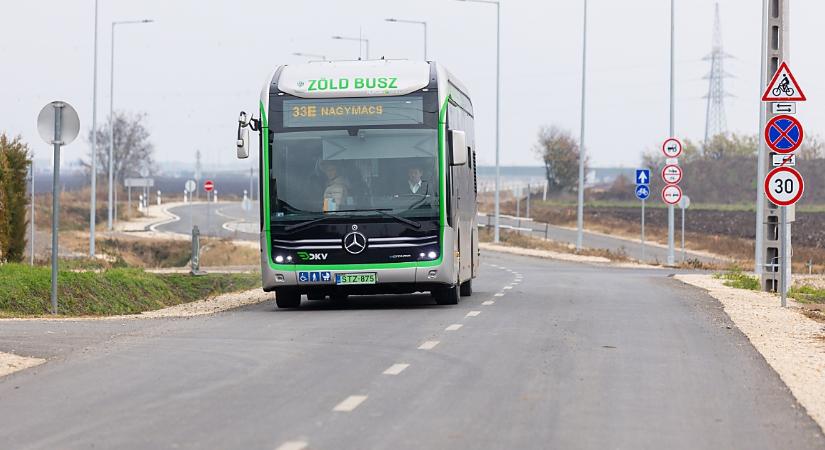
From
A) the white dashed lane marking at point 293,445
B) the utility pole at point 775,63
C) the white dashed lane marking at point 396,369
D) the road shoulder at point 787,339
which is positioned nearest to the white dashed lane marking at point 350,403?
the white dashed lane marking at point 293,445

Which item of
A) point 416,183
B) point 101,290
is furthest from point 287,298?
point 101,290

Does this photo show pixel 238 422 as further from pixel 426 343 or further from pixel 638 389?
pixel 426 343

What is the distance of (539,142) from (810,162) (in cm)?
2314

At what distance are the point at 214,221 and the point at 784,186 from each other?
68.2 meters

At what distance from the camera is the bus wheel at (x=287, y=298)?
70.0 feet

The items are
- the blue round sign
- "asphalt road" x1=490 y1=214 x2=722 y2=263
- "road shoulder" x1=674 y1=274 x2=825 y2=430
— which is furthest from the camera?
"asphalt road" x1=490 y1=214 x2=722 y2=263

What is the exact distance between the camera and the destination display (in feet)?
66.9

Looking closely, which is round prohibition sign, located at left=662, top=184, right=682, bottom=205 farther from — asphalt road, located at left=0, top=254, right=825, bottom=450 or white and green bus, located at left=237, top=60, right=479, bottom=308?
asphalt road, located at left=0, top=254, right=825, bottom=450

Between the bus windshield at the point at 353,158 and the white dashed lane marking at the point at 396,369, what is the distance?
7.75 metres

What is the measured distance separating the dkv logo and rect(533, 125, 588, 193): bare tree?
9761 cm

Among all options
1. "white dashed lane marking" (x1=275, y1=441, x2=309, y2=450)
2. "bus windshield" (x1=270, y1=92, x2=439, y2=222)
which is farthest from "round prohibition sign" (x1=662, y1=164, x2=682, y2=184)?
"white dashed lane marking" (x1=275, y1=441, x2=309, y2=450)

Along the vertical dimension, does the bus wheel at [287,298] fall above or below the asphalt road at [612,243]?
above

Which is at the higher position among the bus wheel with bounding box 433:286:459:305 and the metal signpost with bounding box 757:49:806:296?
the metal signpost with bounding box 757:49:806:296

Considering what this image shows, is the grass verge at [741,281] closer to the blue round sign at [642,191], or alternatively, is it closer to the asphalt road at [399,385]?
the blue round sign at [642,191]
